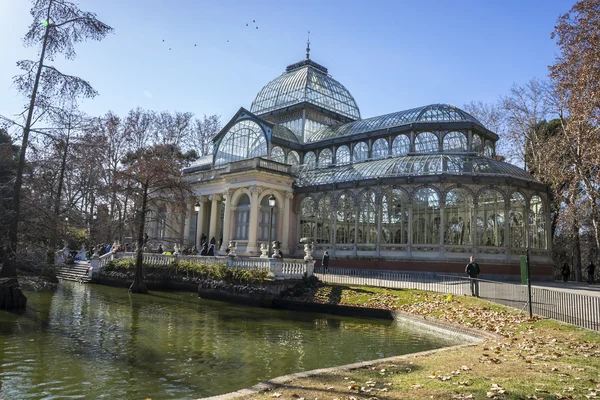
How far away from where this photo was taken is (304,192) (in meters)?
32.7

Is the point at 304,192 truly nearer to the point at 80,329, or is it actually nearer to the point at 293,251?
the point at 293,251

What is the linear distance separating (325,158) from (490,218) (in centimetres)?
1407

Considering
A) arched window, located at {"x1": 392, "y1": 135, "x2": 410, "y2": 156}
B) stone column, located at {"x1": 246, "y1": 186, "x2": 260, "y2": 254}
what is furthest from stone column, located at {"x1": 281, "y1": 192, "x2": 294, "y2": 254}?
arched window, located at {"x1": 392, "y1": 135, "x2": 410, "y2": 156}

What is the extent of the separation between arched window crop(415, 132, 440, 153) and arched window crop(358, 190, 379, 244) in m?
5.13

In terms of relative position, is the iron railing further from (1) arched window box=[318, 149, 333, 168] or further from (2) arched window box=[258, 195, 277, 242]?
(1) arched window box=[318, 149, 333, 168]

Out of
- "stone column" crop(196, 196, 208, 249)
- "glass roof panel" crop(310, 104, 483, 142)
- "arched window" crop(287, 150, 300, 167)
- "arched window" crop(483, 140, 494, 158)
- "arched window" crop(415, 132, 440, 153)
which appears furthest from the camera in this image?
"arched window" crop(287, 150, 300, 167)

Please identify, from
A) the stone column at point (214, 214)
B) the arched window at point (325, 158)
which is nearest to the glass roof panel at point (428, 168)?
the arched window at point (325, 158)

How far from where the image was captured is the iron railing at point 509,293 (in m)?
12.2

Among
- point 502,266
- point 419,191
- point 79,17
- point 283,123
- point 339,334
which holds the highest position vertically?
point 283,123

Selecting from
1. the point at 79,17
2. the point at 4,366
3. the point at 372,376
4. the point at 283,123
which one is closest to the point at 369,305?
the point at 372,376

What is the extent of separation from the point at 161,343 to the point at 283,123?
1231 inches

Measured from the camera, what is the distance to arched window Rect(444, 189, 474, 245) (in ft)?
84.9

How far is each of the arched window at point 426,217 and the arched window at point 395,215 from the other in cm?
59

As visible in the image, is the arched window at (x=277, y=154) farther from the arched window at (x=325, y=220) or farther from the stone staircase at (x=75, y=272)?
the stone staircase at (x=75, y=272)
